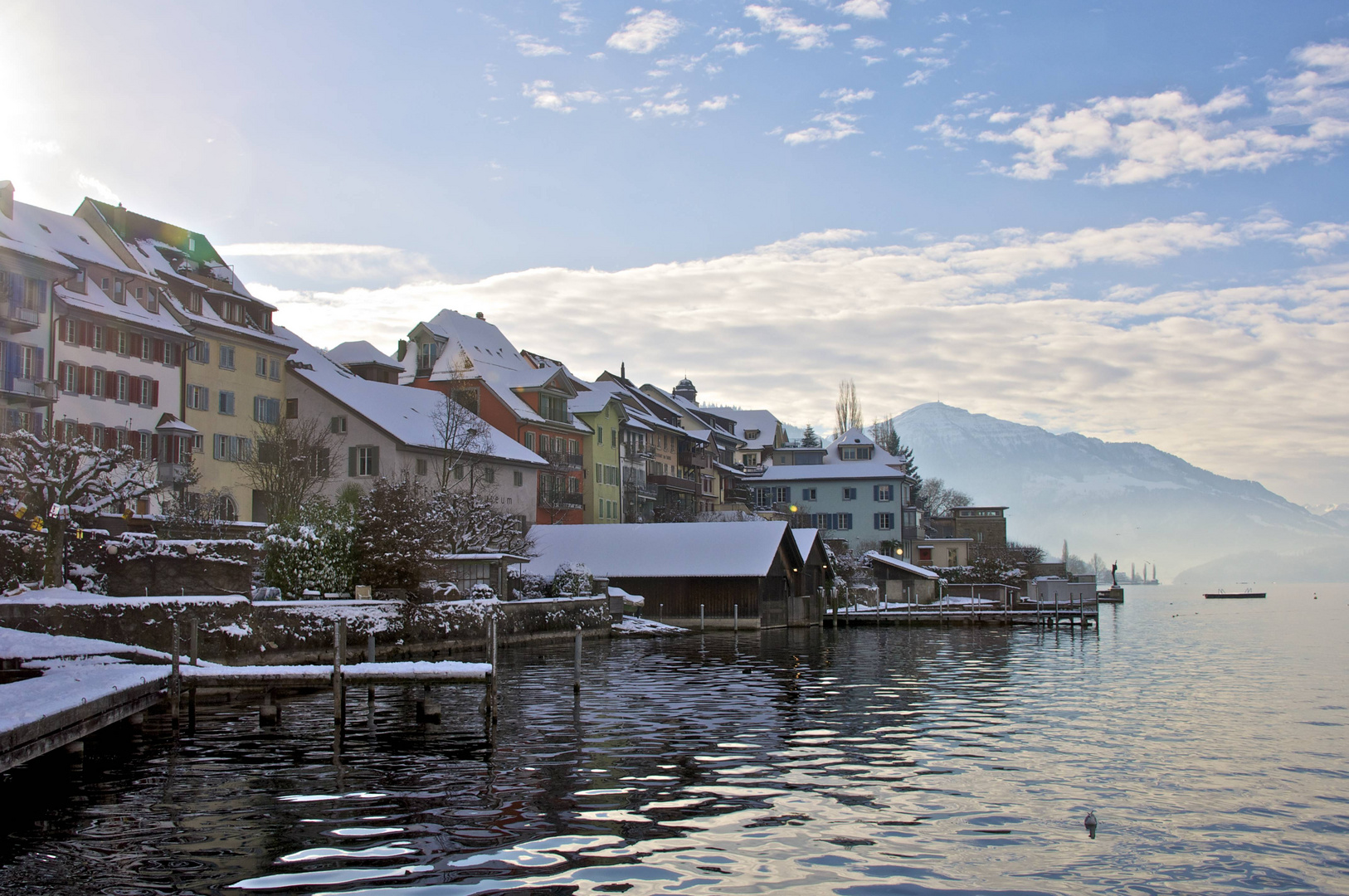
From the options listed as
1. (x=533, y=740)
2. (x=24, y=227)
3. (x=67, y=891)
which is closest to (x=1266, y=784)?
(x=533, y=740)

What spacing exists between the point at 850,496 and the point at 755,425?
21.8 metres

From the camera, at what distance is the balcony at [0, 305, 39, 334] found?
49.5m

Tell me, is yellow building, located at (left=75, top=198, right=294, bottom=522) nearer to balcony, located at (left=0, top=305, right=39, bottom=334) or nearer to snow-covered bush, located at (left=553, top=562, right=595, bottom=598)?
balcony, located at (left=0, top=305, right=39, bottom=334)

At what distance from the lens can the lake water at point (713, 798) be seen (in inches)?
546

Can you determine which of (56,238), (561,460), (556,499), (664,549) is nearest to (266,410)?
(56,238)

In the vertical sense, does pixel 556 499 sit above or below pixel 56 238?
below

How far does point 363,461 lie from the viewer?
69750 millimetres

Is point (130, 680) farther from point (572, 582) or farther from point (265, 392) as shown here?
point (265, 392)

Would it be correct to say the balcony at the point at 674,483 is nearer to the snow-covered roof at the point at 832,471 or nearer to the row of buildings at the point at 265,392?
the row of buildings at the point at 265,392

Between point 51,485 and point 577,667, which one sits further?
point 51,485

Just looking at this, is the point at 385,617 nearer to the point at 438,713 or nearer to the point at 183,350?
the point at 438,713

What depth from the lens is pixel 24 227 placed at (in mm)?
53969

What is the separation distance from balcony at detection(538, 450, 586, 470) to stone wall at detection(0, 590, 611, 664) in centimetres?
3131

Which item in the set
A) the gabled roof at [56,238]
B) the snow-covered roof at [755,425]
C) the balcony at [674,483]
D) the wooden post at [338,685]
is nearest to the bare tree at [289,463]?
the gabled roof at [56,238]
